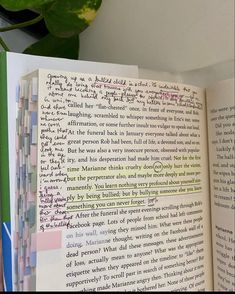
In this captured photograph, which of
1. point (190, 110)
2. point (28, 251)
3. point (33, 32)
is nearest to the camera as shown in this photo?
point (28, 251)

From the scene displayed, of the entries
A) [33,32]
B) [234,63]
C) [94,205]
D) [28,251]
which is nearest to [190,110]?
[234,63]

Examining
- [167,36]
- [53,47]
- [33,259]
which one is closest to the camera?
[33,259]

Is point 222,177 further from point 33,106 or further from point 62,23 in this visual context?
point 62,23

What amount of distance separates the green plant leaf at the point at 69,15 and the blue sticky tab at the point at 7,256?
389 mm

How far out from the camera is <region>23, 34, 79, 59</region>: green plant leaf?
0.72 m

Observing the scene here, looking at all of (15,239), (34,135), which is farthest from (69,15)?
(15,239)

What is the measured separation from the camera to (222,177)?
54cm

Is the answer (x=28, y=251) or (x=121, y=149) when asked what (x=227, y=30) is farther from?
(x=28, y=251)

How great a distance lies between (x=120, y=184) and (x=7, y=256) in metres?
0.19

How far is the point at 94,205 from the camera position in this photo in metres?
0.50

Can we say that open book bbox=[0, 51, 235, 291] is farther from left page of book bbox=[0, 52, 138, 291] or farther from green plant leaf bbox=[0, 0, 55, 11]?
green plant leaf bbox=[0, 0, 55, 11]

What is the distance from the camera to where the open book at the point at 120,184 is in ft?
1.58

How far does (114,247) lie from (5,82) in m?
0.28

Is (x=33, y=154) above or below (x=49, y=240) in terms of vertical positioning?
above
